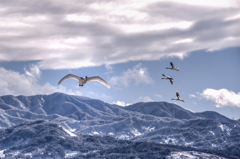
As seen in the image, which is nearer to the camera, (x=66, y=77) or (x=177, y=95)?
(x=66, y=77)

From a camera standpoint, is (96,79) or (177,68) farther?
(177,68)

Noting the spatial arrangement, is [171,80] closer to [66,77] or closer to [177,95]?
[177,95]

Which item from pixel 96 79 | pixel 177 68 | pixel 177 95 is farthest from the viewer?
pixel 177 95

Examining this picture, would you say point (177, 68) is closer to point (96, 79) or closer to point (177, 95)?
point (177, 95)

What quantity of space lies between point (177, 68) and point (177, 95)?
39.6 ft

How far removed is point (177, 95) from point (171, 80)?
26.3 feet

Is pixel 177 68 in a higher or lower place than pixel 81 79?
higher

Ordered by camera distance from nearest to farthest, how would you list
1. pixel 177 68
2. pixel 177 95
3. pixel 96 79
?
pixel 96 79
pixel 177 68
pixel 177 95

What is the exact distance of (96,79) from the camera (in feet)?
258

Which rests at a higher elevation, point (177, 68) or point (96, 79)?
point (177, 68)

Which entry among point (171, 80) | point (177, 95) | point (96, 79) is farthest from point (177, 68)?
point (96, 79)

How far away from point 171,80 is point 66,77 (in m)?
37.4

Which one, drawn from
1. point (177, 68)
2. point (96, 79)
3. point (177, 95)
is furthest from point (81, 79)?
point (177, 95)

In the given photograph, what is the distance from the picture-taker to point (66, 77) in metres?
82.1
